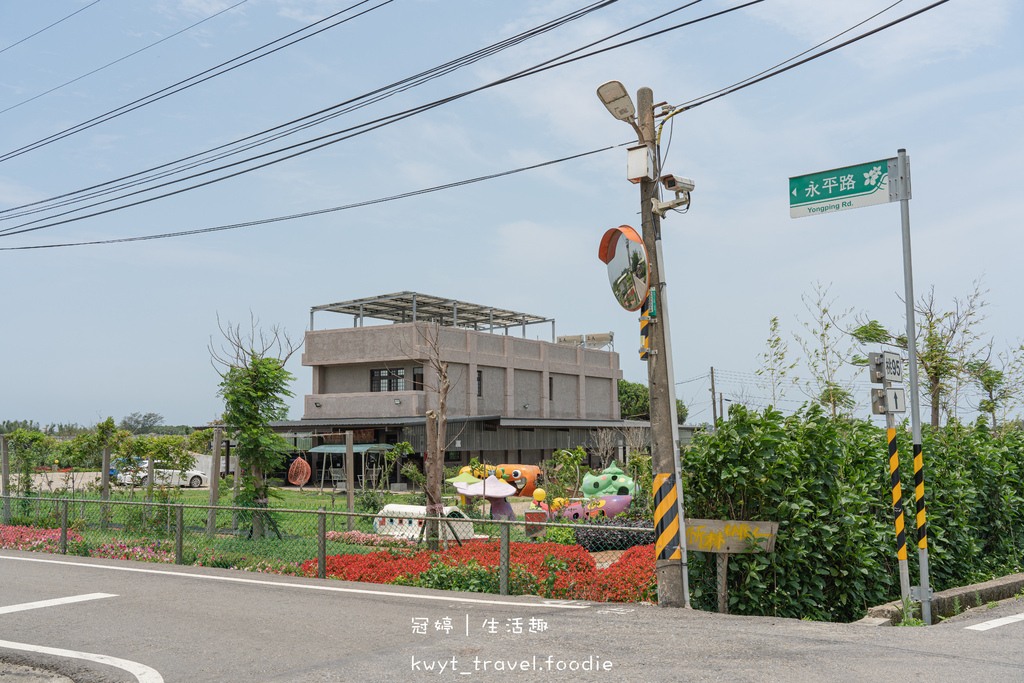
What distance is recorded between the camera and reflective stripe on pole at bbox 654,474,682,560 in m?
8.52

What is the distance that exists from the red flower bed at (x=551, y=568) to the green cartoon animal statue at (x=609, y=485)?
1076 centimetres

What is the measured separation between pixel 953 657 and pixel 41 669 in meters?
7.05

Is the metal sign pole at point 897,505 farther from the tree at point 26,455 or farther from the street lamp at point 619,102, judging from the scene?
the tree at point 26,455

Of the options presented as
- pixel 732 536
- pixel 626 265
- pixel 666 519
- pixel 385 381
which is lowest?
pixel 732 536

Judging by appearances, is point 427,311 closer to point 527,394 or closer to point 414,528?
point 527,394

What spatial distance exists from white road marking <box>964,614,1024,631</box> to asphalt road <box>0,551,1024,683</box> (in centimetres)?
9

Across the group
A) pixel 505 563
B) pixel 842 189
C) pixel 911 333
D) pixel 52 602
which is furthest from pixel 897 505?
pixel 52 602

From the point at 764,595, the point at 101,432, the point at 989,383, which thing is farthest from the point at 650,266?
the point at 101,432

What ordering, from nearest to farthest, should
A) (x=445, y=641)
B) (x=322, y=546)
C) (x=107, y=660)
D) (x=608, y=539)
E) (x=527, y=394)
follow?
(x=107, y=660), (x=445, y=641), (x=322, y=546), (x=608, y=539), (x=527, y=394)

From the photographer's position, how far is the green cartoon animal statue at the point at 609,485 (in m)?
21.7

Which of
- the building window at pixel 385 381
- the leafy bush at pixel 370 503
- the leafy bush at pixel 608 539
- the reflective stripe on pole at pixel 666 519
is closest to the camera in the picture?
the reflective stripe on pole at pixel 666 519

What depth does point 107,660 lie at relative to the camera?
22.0 ft

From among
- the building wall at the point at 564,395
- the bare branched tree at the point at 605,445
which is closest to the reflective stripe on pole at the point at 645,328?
the bare branched tree at the point at 605,445

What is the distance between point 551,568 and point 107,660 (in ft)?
15.3
